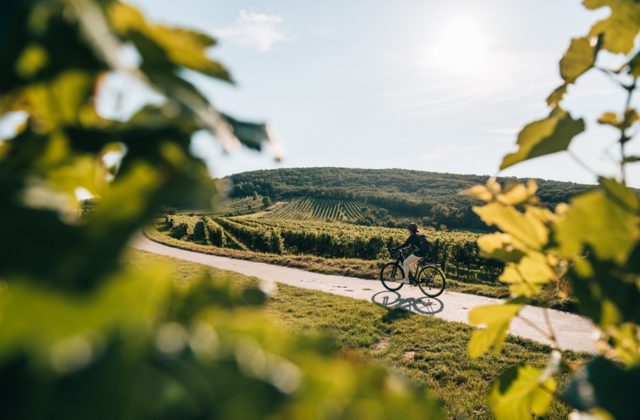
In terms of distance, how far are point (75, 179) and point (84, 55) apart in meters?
0.18

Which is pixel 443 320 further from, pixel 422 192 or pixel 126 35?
pixel 422 192

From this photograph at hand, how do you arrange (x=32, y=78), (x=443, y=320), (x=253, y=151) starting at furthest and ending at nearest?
(x=443, y=320)
(x=253, y=151)
(x=32, y=78)

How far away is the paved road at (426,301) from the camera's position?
8.45 metres

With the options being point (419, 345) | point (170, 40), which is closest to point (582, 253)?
point (170, 40)

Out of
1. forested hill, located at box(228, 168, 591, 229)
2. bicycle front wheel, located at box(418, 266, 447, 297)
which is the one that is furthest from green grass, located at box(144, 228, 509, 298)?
forested hill, located at box(228, 168, 591, 229)

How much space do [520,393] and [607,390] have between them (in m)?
0.47

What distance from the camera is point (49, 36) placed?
333 mm

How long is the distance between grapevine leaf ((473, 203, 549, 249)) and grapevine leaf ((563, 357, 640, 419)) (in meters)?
0.26

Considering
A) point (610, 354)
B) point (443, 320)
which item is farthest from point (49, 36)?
point (443, 320)

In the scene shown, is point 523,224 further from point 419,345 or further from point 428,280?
point 428,280

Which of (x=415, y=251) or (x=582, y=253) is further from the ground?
(x=415, y=251)

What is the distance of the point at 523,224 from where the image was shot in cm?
77

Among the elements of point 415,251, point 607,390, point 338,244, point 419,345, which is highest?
point 338,244

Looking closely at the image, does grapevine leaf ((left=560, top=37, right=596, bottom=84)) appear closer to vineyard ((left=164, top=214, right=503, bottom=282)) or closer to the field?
the field
